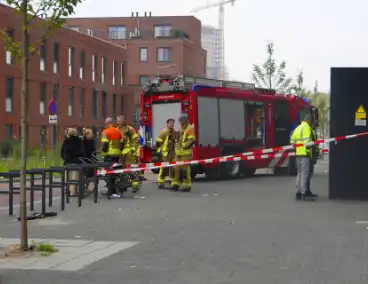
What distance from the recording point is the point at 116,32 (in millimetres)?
77000

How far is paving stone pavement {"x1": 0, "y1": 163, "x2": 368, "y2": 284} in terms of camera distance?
21.7 feet

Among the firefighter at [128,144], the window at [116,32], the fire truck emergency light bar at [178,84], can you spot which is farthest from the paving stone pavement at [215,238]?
the window at [116,32]

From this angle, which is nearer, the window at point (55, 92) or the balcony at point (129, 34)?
the window at point (55, 92)

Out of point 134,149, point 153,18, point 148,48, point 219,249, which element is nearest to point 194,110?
point 134,149

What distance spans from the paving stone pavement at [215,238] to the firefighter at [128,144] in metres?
1.21

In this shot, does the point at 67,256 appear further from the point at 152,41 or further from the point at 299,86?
the point at 152,41

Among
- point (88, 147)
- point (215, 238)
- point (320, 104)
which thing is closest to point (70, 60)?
point (320, 104)

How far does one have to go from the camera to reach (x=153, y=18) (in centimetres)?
7850

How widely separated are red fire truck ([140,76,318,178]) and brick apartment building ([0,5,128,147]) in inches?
690

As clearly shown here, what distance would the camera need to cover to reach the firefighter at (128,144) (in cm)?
1548

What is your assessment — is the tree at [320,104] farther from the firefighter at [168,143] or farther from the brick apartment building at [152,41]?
the firefighter at [168,143]

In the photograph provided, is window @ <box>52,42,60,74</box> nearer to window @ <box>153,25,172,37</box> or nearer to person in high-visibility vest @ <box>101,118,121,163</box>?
person in high-visibility vest @ <box>101,118,121,163</box>

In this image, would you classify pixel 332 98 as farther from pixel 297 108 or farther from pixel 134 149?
pixel 297 108

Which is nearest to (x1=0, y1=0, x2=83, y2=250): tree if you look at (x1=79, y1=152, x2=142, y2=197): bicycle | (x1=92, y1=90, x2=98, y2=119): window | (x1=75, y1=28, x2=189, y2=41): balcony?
(x1=79, y1=152, x2=142, y2=197): bicycle
